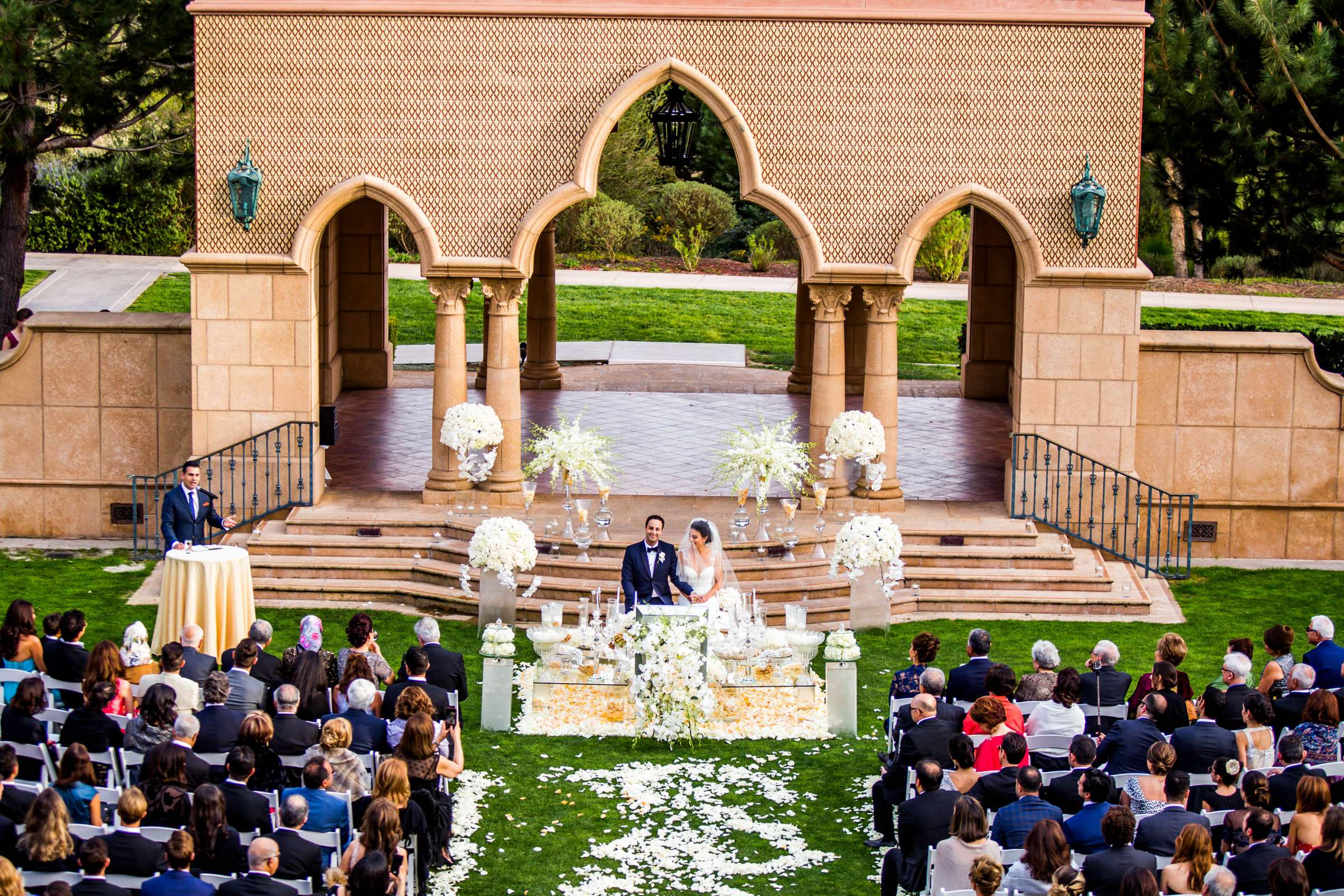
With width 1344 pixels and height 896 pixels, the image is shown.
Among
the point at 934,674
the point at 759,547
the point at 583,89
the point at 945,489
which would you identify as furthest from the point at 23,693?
the point at 945,489

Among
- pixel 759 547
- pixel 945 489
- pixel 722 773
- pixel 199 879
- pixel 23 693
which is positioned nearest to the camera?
pixel 199 879

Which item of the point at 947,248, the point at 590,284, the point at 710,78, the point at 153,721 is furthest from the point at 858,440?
the point at 947,248

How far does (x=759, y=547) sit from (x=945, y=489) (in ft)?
11.2

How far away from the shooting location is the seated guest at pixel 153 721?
13.7 metres

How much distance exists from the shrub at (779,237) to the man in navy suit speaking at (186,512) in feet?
75.5

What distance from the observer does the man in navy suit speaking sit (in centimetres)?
1972

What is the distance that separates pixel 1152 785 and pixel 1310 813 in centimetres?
113

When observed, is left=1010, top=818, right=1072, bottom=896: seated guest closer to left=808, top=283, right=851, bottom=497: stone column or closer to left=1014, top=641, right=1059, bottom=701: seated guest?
left=1014, top=641, right=1059, bottom=701: seated guest

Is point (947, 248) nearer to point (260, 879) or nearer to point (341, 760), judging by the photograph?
point (341, 760)

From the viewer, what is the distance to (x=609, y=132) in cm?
2188

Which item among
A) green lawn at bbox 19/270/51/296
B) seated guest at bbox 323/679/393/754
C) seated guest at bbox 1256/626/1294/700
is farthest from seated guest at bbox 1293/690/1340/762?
green lawn at bbox 19/270/51/296

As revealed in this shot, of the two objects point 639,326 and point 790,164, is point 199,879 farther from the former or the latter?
point 639,326

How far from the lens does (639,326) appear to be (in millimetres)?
34750

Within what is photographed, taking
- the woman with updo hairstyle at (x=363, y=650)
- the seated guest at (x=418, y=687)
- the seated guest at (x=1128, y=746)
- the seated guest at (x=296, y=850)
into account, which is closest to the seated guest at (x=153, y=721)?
the seated guest at (x=418, y=687)
